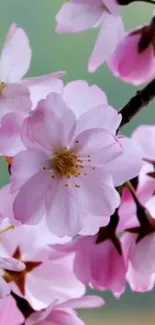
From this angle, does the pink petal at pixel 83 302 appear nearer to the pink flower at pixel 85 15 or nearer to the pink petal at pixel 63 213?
the pink petal at pixel 63 213

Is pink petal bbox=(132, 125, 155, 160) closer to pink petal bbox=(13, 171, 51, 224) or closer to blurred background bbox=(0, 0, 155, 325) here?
pink petal bbox=(13, 171, 51, 224)

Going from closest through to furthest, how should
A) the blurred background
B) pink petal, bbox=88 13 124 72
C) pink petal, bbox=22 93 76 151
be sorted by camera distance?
pink petal, bbox=22 93 76 151 < pink petal, bbox=88 13 124 72 < the blurred background

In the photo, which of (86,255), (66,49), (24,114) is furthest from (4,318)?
(66,49)

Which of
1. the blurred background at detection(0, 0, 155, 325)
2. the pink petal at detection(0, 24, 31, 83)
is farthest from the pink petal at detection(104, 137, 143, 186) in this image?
the blurred background at detection(0, 0, 155, 325)

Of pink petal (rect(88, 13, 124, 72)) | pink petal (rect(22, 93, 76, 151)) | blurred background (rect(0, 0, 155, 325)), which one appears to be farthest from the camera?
blurred background (rect(0, 0, 155, 325))

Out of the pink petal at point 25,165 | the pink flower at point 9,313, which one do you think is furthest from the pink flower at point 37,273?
the pink petal at point 25,165
